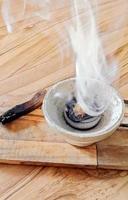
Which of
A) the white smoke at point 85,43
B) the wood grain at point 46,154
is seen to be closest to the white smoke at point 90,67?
the white smoke at point 85,43

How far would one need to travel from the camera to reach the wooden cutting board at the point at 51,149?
772mm

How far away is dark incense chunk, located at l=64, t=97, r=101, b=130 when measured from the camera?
2.68ft

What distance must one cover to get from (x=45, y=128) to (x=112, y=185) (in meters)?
0.21

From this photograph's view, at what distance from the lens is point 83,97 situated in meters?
0.85

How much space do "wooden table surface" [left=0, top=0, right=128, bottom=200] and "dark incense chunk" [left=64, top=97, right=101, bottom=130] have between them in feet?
0.34

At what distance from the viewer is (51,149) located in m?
0.80

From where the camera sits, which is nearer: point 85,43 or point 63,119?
point 63,119

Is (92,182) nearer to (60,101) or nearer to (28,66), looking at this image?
(60,101)

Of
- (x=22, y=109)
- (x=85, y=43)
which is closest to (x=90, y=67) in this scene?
(x=85, y=43)

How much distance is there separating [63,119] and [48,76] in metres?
0.20

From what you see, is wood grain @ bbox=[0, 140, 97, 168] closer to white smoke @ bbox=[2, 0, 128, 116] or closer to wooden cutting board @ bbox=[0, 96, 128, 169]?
wooden cutting board @ bbox=[0, 96, 128, 169]

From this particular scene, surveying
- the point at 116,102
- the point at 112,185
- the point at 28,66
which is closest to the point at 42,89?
the point at 28,66

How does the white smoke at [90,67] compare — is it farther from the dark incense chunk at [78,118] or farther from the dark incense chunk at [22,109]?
the dark incense chunk at [22,109]

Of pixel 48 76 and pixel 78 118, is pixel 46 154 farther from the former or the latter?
pixel 48 76
